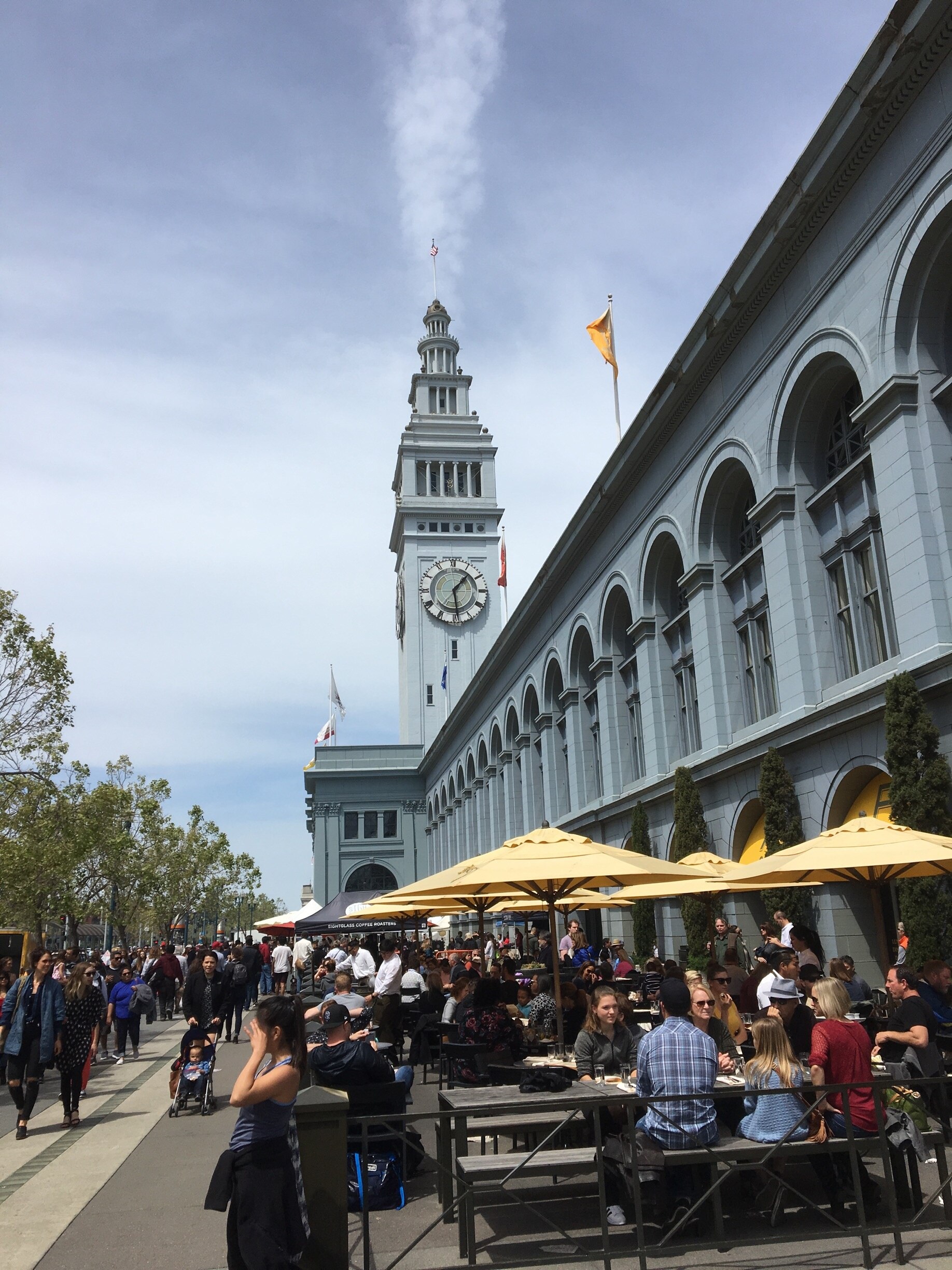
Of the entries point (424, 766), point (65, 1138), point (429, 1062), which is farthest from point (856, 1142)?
point (424, 766)

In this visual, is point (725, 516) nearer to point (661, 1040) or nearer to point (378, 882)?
point (661, 1040)

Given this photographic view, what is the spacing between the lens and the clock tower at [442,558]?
86.0m

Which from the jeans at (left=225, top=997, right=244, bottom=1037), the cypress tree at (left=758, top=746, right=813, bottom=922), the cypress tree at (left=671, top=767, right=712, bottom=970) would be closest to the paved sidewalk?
the jeans at (left=225, top=997, right=244, bottom=1037)

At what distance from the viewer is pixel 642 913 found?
88.8ft

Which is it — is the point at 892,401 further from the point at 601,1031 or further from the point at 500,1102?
the point at 500,1102

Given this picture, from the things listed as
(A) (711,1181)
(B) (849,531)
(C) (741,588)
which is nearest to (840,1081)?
(A) (711,1181)

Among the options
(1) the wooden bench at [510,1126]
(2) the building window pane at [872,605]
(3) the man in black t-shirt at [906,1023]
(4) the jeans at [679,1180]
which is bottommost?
(4) the jeans at [679,1180]

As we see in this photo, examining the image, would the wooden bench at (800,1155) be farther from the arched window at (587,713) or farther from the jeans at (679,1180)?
the arched window at (587,713)

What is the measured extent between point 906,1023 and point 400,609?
8256 cm

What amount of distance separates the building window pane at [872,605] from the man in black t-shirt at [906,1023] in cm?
886

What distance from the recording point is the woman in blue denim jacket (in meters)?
12.3

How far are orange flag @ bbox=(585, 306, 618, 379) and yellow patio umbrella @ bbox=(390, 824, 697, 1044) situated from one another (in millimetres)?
20208

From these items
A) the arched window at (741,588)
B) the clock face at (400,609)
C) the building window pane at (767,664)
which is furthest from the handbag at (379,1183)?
the clock face at (400,609)

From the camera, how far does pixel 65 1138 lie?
12164 mm
